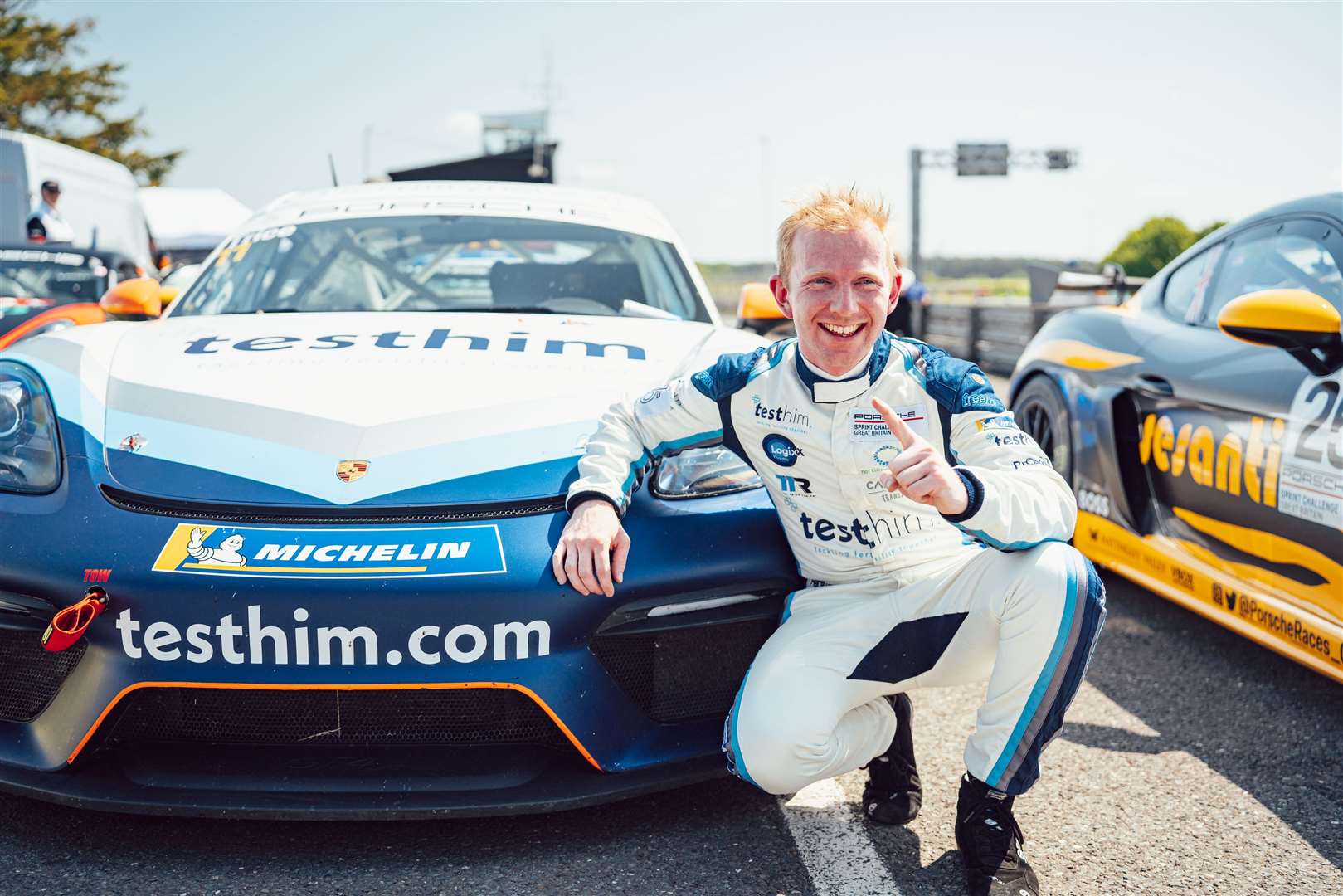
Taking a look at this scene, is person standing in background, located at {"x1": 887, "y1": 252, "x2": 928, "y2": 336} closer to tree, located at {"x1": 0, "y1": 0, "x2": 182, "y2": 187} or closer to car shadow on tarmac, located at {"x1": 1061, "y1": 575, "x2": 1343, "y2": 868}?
car shadow on tarmac, located at {"x1": 1061, "y1": 575, "x2": 1343, "y2": 868}

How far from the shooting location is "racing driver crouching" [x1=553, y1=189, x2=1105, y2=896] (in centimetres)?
199

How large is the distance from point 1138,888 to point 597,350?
1519 mm

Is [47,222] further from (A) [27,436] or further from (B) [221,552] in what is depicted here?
(B) [221,552]

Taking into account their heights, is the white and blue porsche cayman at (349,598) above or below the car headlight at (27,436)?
below

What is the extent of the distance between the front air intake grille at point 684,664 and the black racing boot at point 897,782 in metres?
0.32

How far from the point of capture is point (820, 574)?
2.25 meters

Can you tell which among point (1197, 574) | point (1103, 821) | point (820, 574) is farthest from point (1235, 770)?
point (820, 574)

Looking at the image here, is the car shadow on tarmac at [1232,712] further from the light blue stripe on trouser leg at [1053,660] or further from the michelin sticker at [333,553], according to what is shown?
the michelin sticker at [333,553]

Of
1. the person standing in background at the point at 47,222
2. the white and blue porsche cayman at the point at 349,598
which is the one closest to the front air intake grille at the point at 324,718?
the white and blue porsche cayman at the point at 349,598

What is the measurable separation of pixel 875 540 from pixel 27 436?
1.58 metres

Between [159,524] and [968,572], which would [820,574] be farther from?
[159,524]

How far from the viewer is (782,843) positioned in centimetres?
216

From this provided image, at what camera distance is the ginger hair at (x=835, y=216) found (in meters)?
2.19

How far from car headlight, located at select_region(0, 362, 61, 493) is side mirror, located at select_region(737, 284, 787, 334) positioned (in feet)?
6.03
